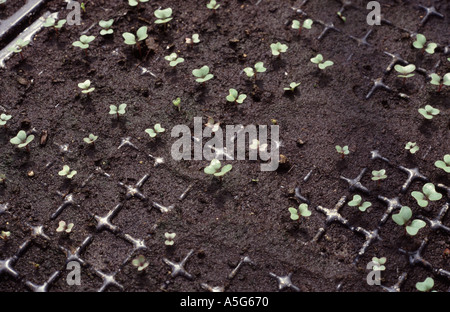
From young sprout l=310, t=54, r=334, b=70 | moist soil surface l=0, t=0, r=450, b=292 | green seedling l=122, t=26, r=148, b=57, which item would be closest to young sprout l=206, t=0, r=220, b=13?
moist soil surface l=0, t=0, r=450, b=292

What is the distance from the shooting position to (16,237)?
2.33m

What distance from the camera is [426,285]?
7.07ft

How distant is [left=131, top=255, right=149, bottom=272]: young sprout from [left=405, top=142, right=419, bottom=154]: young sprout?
1323 mm

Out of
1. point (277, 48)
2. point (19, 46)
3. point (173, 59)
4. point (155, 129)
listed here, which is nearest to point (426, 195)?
point (277, 48)

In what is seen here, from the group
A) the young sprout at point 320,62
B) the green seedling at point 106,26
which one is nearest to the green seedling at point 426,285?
the young sprout at point 320,62

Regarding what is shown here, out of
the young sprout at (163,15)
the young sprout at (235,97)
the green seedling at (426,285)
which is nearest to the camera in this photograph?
the green seedling at (426,285)

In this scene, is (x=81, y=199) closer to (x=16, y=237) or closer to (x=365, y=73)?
(x=16, y=237)

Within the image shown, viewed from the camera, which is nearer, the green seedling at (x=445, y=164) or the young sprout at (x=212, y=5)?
the green seedling at (x=445, y=164)

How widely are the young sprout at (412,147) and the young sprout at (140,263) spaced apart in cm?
132

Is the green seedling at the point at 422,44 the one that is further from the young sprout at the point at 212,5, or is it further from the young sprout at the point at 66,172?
the young sprout at the point at 66,172

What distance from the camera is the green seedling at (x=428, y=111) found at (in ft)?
8.34

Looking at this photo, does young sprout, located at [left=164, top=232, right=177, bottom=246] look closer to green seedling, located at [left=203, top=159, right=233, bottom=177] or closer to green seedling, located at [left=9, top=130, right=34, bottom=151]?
green seedling, located at [left=203, top=159, right=233, bottom=177]

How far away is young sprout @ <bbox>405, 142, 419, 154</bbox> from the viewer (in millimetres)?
2463
